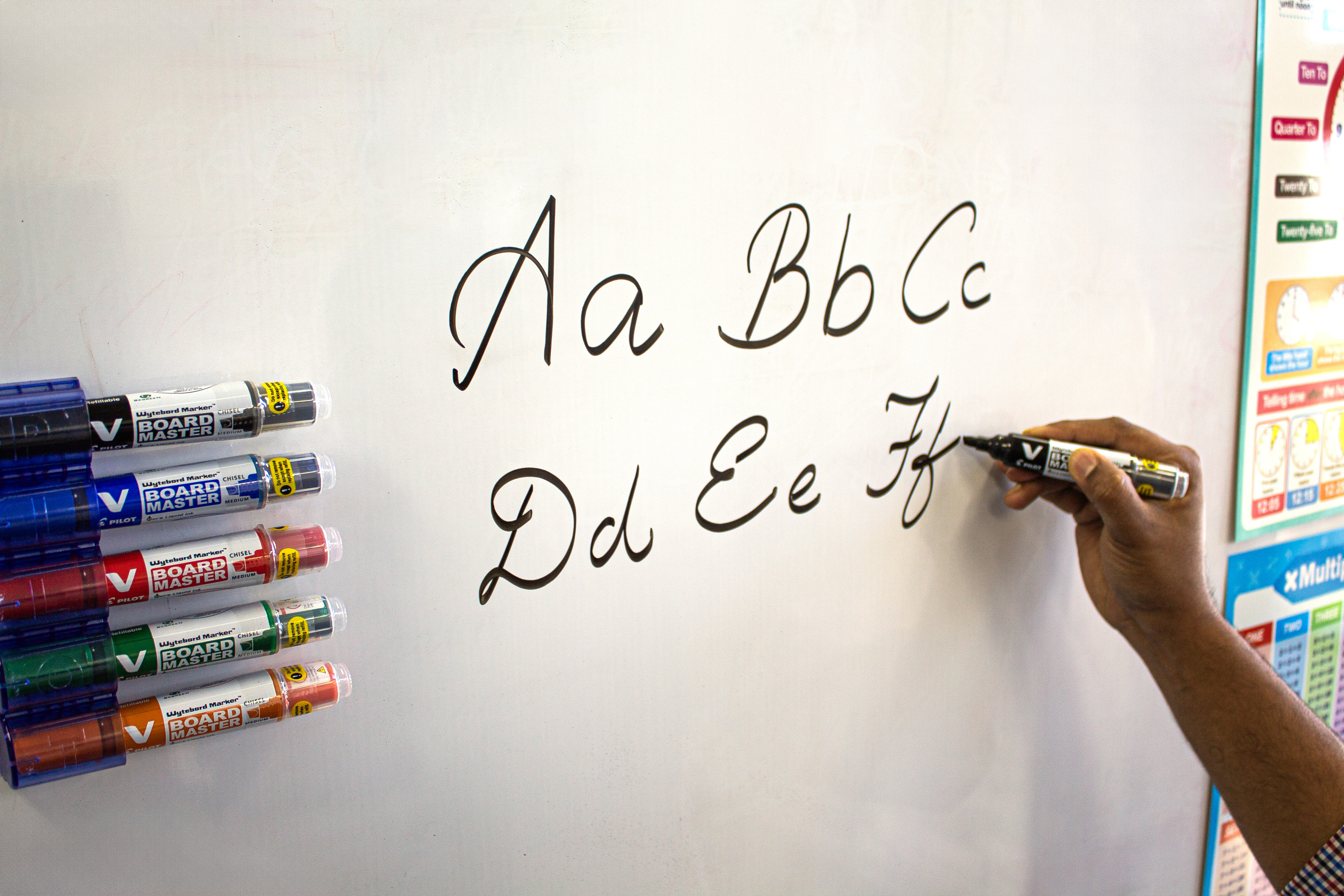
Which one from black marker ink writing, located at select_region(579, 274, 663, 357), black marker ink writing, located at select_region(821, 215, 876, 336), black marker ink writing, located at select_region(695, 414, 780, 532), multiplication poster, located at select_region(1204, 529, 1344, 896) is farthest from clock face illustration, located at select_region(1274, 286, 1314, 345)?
black marker ink writing, located at select_region(579, 274, 663, 357)

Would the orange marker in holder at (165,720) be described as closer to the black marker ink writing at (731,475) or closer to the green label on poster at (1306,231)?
the black marker ink writing at (731,475)

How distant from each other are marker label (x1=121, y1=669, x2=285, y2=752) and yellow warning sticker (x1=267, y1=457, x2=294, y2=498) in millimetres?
125

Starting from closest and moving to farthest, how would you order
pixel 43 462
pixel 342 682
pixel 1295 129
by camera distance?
1. pixel 43 462
2. pixel 342 682
3. pixel 1295 129

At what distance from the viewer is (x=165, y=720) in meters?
0.54

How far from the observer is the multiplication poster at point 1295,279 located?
3.56 feet

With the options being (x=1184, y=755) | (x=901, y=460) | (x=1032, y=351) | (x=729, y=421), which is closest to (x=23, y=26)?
(x=729, y=421)

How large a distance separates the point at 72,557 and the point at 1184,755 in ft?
4.17

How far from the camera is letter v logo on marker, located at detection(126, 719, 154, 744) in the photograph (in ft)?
1.75

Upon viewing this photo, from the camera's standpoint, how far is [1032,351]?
0.95 metres

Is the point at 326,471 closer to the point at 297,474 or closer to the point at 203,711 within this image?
the point at 297,474

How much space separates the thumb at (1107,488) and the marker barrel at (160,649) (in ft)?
2.24

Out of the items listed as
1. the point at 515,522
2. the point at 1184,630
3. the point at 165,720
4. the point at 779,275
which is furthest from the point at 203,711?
the point at 1184,630

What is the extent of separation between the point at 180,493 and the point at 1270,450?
127 centimetres

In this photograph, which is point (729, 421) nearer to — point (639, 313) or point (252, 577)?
point (639, 313)
